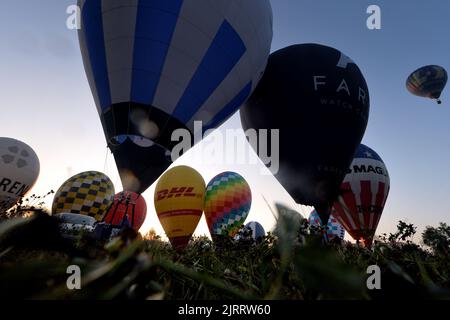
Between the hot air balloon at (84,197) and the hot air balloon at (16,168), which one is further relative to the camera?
the hot air balloon at (16,168)

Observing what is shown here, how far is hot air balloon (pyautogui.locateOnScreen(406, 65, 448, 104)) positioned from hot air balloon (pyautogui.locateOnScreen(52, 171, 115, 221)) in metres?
25.8

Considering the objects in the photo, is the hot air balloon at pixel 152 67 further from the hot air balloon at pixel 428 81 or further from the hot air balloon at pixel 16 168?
the hot air balloon at pixel 428 81

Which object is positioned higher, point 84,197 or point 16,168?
point 16,168

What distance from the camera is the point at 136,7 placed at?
7.05 metres

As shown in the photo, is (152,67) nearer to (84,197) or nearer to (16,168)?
(84,197)

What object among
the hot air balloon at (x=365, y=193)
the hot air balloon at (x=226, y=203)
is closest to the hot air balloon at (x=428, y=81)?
the hot air balloon at (x=365, y=193)

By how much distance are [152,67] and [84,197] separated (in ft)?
37.1

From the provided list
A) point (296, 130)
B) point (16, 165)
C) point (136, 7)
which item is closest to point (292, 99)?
point (296, 130)

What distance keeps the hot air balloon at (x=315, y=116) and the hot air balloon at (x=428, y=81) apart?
18.6 m

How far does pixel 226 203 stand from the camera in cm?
1956

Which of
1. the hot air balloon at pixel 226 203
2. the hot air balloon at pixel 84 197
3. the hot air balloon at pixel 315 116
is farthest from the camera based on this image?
the hot air balloon at pixel 226 203

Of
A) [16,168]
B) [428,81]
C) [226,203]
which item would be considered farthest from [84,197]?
[428,81]

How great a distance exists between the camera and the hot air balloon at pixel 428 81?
975 inches
